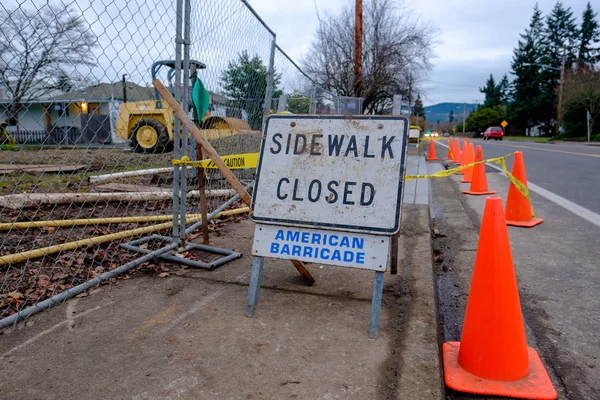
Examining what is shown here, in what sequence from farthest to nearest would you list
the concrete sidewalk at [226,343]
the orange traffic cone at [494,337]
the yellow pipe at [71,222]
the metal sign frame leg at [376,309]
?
the yellow pipe at [71,222], the metal sign frame leg at [376,309], the orange traffic cone at [494,337], the concrete sidewalk at [226,343]

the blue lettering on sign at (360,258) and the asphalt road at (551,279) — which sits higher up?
the blue lettering on sign at (360,258)

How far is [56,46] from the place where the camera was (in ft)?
8.32

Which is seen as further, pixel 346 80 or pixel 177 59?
pixel 346 80

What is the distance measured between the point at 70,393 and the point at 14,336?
744mm

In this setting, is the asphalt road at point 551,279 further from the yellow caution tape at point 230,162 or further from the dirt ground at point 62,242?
the dirt ground at point 62,242

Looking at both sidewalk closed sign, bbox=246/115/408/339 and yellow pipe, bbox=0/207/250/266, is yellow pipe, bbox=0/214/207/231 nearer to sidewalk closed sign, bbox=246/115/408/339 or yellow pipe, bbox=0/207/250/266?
yellow pipe, bbox=0/207/250/266

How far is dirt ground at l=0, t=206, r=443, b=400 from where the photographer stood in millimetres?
1918

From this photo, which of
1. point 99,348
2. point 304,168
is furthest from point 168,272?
point 304,168

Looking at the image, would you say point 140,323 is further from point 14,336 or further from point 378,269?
point 378,269

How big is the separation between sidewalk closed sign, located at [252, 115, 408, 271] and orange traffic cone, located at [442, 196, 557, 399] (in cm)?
51

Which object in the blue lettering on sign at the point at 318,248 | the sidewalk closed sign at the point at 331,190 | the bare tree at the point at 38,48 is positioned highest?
the bare tree at the point at 38,48

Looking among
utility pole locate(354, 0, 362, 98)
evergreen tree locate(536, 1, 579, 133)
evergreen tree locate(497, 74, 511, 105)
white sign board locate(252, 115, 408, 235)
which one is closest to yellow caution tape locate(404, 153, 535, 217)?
white sign board locate(252, 115, 408, 235)

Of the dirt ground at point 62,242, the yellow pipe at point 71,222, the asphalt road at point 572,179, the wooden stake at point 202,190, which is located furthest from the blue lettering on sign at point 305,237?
the asphalt road at point 572,179

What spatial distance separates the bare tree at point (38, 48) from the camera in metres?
2.32
